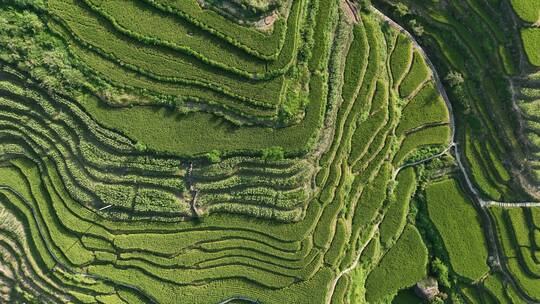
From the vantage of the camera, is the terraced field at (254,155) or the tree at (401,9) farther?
the tree at (401,9)

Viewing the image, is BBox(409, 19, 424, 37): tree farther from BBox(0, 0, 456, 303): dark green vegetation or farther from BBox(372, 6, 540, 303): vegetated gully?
BBox(372, 6, 540, 303): vegetated gully

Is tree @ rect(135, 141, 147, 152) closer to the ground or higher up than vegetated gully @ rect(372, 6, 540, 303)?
higher up

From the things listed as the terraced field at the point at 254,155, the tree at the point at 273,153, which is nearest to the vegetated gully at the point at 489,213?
the terraced field at the point at 254,155

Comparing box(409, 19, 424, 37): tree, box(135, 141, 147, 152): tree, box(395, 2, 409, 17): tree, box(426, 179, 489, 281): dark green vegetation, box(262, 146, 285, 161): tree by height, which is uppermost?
box(395, 2, 409, 17): tree

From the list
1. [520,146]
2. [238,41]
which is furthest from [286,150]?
[520,146]

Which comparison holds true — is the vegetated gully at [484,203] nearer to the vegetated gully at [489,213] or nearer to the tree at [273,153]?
the vegetated gully at [489,213]

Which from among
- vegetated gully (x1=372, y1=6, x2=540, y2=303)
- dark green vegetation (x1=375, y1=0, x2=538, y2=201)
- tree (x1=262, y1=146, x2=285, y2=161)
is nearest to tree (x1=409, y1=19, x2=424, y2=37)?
dark green vegetation (x1=375, y1=0, x2=538, y2=201)

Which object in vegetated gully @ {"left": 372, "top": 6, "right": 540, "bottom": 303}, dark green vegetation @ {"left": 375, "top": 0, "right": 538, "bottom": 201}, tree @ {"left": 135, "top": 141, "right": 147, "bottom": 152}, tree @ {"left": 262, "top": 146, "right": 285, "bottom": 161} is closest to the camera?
tree @ {"left": 135, "top": 141, "right": 147, "bottom": 152}
